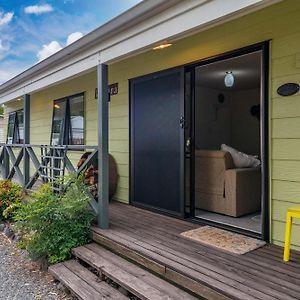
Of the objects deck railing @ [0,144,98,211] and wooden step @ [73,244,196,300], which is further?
deck railing @ [0,144,98,211]

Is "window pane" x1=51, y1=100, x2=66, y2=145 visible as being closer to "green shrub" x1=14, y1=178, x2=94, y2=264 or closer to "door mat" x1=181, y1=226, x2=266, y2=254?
"green shrub" x1=14, y1=178, x2=94, y2=264

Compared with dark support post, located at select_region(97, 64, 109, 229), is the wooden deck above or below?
below

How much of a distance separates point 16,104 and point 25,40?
6388 mm

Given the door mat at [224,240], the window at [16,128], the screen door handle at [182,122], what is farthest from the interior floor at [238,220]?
the window at [16,128]

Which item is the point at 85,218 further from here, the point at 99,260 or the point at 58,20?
the point at 58,20

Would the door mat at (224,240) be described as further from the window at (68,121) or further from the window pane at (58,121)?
the window pane at (58,121)

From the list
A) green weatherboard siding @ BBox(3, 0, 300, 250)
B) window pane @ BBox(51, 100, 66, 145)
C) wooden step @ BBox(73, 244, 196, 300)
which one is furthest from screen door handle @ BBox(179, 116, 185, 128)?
window pane @ BBox(51, 100, 66, 145)

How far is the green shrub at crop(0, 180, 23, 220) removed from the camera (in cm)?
491

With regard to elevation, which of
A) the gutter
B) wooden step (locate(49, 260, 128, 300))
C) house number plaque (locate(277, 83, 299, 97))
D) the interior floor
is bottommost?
wooden step (locate(49, 260, 128, 300))

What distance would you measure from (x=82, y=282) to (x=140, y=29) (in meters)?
2.36

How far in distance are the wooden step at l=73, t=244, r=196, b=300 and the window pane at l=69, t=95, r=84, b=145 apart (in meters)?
3.18

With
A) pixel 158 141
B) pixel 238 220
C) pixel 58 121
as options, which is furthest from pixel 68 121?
pixel 238 220

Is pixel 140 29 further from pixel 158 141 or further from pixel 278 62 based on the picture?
pixel 158 141

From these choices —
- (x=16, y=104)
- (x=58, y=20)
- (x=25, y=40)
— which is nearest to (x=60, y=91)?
(x=16, y=104)
